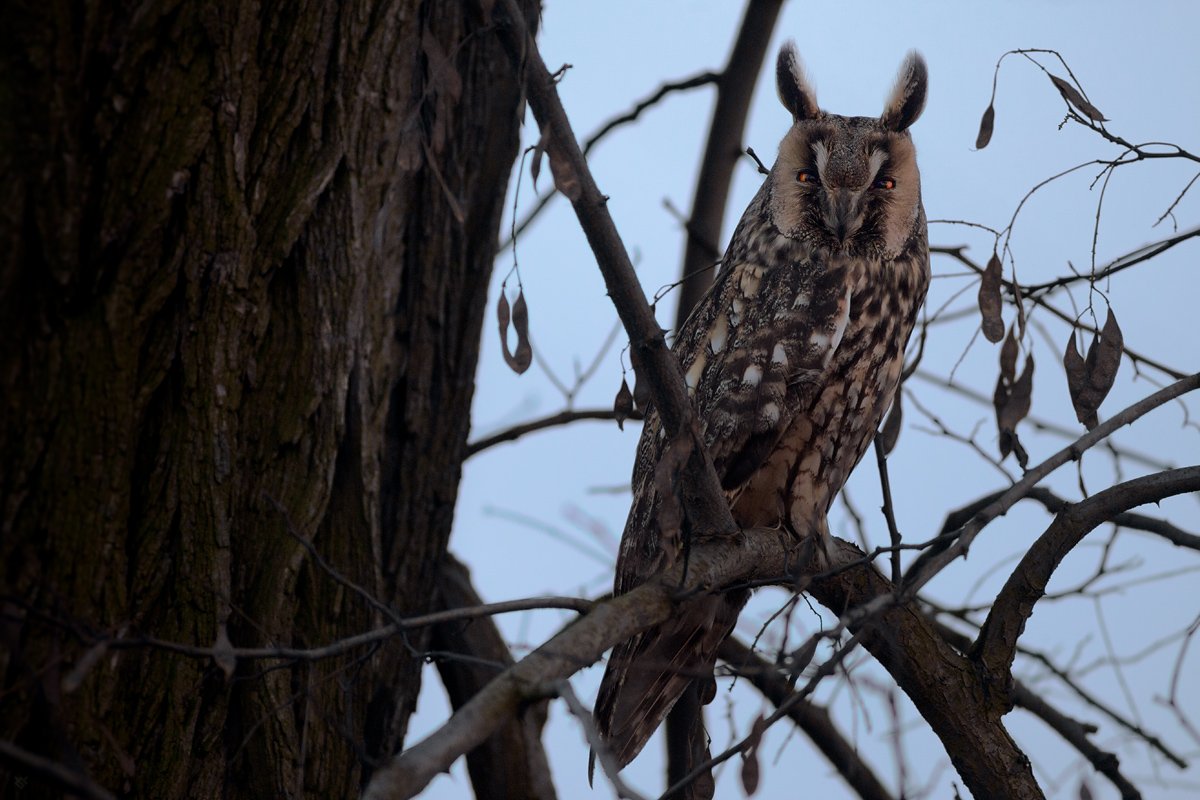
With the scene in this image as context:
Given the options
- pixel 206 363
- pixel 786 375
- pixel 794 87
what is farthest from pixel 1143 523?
pixel 206 363

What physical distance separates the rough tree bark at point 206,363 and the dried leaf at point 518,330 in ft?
0.51

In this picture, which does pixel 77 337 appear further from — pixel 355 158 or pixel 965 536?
pixel 965 536

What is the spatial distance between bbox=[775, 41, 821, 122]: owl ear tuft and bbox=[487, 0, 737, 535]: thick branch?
4.18 ft

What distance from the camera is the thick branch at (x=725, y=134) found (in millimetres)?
3518

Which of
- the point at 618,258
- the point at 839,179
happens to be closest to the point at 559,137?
the point at 618,258

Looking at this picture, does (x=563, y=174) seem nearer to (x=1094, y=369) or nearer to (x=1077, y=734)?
(x=1094, y=369)

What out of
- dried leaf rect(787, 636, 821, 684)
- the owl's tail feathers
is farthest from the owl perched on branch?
dried leaf rect(787, 636, 821, 684)

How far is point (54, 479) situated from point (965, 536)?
1201 millimetres

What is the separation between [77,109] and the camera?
1446 mm

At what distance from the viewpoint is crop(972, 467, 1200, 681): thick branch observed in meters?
1.87

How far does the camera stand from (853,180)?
249cm

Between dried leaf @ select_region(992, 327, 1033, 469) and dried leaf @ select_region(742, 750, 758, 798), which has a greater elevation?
dried leaf @ select_region(992, 327, 1033, 469)

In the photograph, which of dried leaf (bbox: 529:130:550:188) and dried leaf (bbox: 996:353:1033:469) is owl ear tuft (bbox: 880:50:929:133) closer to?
dried leaf (bbox: 996:353:1033:469)

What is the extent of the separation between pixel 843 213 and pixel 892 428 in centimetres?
53
